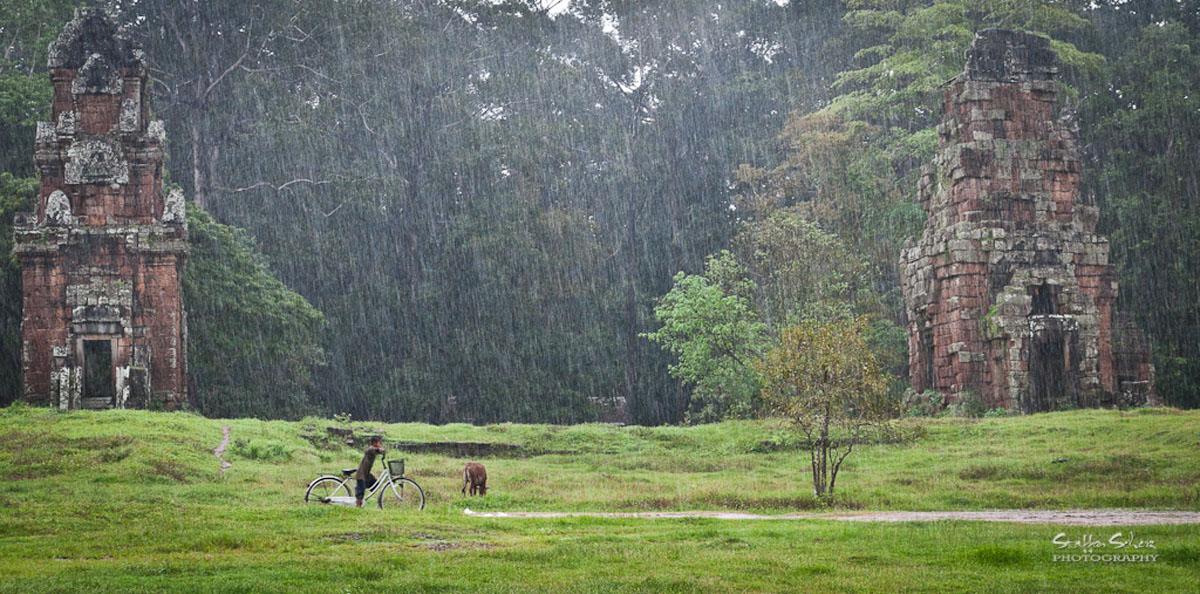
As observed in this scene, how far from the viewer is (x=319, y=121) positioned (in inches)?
1613

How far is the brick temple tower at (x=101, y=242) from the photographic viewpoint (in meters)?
25.6

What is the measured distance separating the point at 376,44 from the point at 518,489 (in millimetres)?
26620

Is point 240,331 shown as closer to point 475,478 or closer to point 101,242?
point 101,242

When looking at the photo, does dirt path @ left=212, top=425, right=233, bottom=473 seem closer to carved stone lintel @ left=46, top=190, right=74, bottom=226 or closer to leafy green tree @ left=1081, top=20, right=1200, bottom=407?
carved stone lintel @ left=46, top=190, right=74, bottom=226

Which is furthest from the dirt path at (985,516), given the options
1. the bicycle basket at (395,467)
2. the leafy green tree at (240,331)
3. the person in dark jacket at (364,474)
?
the leafy green tree at (240,331)

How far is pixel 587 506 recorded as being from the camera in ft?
49.4

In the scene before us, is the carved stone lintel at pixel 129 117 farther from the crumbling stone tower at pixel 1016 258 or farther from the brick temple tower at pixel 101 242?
the crumbling stone tower at pixel 1016 258

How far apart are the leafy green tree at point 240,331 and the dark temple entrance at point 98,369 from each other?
2611mm

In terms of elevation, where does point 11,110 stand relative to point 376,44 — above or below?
below

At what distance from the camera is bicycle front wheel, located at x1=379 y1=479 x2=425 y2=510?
13.9m

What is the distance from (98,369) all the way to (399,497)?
16846 mm

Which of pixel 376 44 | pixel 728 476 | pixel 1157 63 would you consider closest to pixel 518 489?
pixel 728 476

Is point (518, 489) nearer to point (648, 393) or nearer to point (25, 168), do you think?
point (25, 168)

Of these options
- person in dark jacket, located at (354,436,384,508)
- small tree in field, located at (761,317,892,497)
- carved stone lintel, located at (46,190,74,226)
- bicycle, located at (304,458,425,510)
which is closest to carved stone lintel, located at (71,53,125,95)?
carved stone lintel, located at (46,190,74,226)
